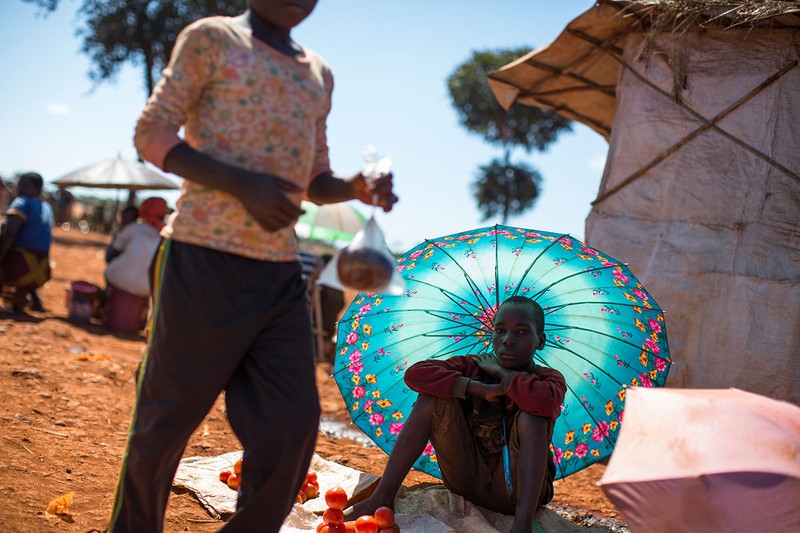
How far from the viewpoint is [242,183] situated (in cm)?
193

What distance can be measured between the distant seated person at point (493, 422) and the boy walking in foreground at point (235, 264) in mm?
1068

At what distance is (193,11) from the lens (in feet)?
73.7

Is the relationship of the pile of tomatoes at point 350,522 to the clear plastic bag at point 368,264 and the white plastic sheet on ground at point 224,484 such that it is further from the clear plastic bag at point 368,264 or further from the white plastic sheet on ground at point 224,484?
the clear plastic bag at point 368,264

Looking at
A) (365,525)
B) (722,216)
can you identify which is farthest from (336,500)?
(722,216)

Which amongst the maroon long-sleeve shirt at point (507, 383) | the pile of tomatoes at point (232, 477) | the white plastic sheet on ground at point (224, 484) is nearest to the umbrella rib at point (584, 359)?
the maroon long-sleeve shirt at point (507, 383)

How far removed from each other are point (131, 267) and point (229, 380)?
6.52m

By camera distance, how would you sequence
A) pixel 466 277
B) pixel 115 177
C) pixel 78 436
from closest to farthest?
pixel 466 277, pixel 78 436, pixel 115 177

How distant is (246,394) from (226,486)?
4.96 feet

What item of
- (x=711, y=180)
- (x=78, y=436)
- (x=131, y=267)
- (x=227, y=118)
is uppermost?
(x=711, y=180)

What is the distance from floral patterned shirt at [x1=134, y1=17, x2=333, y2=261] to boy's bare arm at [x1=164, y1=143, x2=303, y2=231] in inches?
2.2

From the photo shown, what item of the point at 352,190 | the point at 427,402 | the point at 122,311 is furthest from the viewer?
the point at 122,311

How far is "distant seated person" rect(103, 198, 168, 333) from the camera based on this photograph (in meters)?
8.22

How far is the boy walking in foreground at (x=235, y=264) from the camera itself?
6.53 feet

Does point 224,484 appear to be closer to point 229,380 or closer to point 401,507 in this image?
point 401,507
